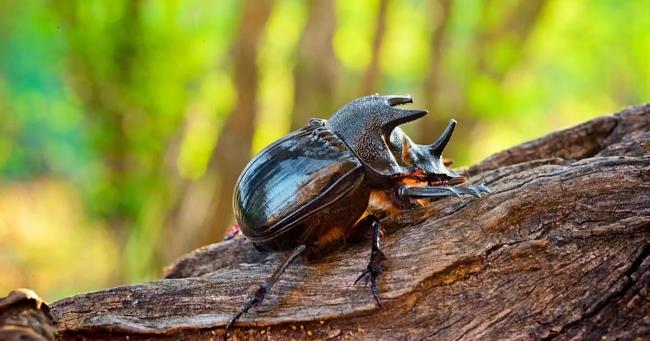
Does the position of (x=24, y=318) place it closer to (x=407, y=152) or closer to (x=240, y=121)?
(x=407, y=152)

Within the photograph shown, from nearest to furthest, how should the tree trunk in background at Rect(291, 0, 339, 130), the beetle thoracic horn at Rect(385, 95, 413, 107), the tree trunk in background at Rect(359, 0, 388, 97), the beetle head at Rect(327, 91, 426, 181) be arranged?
the beetle head at Rect(327, 91, 426, 181) < the beetle thoracic horn at Rect(385, 95, 413, 107) < the tree trunk in background at Rect(291, 0, 339, 130) < the tree trunk in background at Rect(359, 0, 388, 97)

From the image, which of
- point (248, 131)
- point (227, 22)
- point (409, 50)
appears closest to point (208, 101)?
point (227, 22)

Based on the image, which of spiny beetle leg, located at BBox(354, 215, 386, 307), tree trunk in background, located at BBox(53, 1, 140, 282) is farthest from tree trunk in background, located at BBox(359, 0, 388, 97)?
spiny beetle leg, located at BBox(354, 215, 386, 307)

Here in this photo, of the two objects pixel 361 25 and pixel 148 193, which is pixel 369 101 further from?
pixel 361 25

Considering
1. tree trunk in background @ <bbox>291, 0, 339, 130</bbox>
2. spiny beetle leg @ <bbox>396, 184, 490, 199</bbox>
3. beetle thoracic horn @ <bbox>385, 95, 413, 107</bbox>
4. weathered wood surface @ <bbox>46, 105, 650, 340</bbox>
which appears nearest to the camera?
weathered wood surface @ <bbox>46, 105, 650, 340</bbox>

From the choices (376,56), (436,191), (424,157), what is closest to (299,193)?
(436,191)

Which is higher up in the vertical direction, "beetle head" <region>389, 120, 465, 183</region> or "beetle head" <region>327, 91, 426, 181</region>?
"beetle head" <region>327, 91, 426, 181</region>

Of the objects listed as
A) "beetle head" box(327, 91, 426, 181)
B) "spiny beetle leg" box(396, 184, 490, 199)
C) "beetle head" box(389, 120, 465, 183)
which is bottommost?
"spiny beetle leg" box(396, 184, 490, 199)

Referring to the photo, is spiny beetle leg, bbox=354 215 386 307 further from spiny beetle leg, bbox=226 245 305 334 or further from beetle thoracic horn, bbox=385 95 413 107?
beetle thoracic horn, bbox=385 95 413 107
